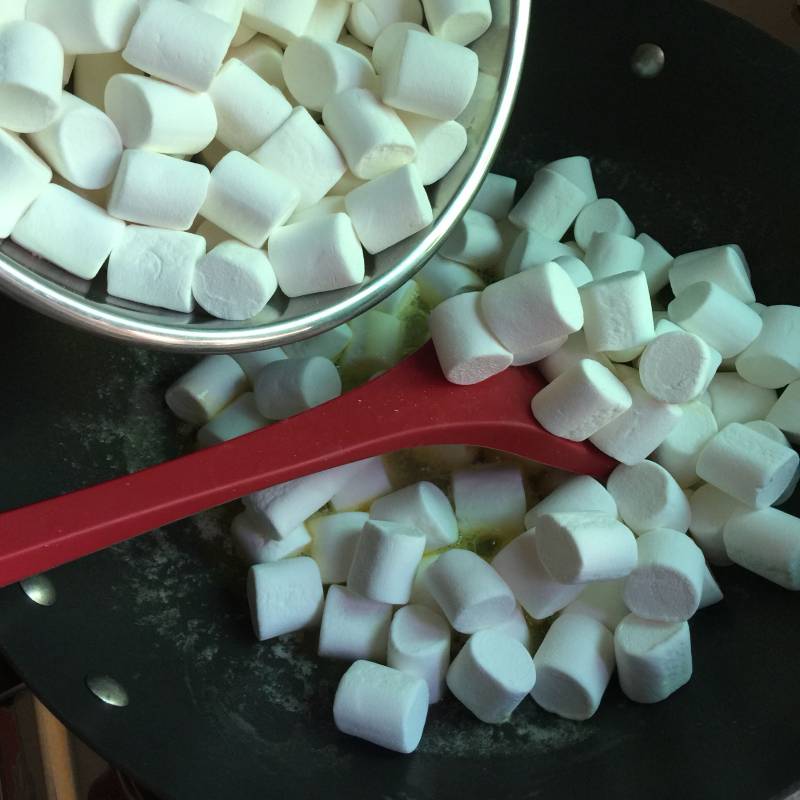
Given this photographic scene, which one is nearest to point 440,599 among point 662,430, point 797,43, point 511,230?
point 662,430

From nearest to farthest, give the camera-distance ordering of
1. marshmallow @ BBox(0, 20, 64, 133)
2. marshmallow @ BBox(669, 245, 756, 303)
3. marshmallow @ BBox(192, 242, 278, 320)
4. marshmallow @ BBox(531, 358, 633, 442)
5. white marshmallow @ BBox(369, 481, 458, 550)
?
marshmallow @ BBox(0, 20, 64, 133), marshmallow @ BBox(192, 242, 278, 320), marshmallow @ BBox(531, 358, 633, 442), white marshmallow @ BBox(369, 481, 458, 550), marshmallow @ BBox(669, 245, 756, 303)

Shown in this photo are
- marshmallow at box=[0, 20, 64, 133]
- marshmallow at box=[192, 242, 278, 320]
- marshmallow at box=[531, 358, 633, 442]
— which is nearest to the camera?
marshmallow at box=[0, 20, 64, 133]

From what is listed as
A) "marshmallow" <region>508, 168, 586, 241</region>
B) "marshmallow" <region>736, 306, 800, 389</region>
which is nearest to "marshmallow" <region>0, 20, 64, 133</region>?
"marshmallow" <region>508, 168, 586, 241</region>

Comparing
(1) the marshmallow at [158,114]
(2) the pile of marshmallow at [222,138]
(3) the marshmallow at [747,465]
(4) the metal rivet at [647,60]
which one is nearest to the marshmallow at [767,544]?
(3) the marshmallow at [747,465]

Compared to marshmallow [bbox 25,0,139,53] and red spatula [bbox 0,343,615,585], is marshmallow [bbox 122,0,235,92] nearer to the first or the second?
marshmallow [bbox 25,0,139,53]

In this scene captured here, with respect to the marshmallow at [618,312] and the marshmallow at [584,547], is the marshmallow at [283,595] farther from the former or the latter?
the marshmallow at [618,312]

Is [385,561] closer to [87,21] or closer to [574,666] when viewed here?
[574,666]

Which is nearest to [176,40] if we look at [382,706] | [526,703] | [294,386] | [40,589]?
[294,386]

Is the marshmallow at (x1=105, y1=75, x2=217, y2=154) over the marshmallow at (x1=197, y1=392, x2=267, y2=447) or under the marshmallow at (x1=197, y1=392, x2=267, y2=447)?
over
